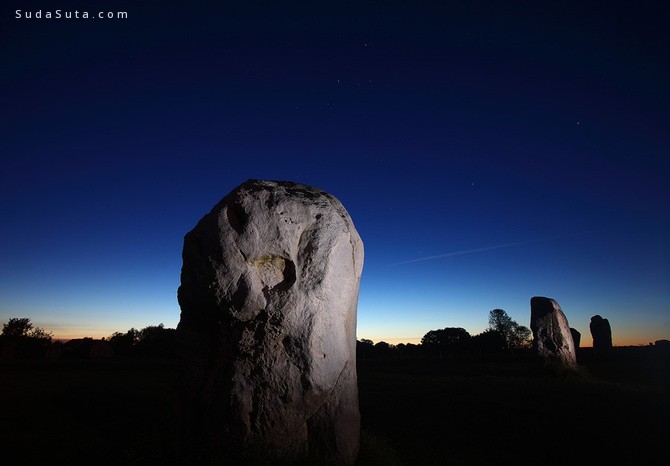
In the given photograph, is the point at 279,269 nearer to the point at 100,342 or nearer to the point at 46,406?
the point at 46,406

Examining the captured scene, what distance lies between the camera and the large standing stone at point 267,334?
4.41 meters

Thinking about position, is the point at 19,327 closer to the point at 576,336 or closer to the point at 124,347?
the point at 124,347

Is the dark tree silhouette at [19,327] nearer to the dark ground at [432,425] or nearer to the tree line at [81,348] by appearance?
the tree line at [81,348]

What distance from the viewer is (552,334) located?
17.1 meters

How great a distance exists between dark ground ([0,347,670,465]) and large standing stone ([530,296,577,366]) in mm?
4176

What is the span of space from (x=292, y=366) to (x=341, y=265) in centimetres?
149

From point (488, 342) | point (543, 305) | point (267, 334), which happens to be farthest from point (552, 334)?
point (488, 342)

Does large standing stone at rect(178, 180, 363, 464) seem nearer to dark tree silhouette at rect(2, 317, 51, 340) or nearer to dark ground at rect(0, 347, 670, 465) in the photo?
dark ground at rect(0, 347, 670, 465)

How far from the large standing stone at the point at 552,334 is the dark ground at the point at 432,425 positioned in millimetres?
4176

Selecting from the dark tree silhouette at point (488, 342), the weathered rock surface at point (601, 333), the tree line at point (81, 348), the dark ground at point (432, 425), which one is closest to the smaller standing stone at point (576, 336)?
the weathered rock surface at point (601, 333)

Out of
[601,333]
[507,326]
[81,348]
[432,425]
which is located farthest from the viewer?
[507,326]

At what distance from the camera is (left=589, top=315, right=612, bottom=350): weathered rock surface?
3484 centimetres

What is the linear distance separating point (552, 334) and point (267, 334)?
17.0 m

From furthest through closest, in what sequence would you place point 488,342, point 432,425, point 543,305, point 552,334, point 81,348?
point 488,342, point 81,348, point 543,305, point 552,334, point 432,425
